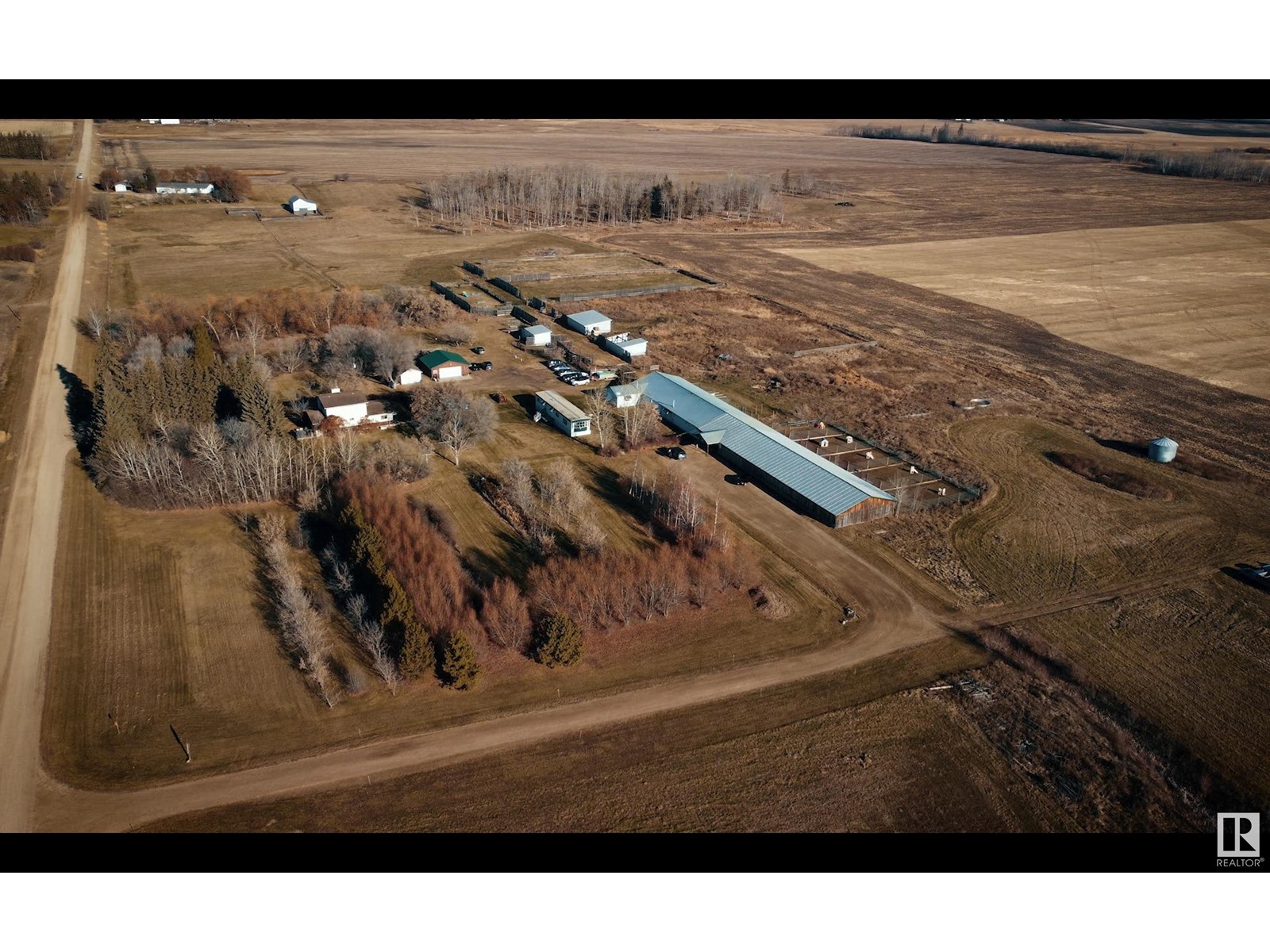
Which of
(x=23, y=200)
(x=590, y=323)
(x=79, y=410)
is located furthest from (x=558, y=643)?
(x=23, y=200)

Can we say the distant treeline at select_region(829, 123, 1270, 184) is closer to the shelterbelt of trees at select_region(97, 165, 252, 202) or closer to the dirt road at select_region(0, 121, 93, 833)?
the shelterbelt of trees at select_region(97, 165, 252, 202)

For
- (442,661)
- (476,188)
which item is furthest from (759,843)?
(476,188)

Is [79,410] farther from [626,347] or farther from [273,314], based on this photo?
[626,347]

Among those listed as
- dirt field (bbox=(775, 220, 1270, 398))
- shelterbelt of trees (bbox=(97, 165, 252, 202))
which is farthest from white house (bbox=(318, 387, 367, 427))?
shelterbelt of trees (bbox=(97, 165, 252, 202))

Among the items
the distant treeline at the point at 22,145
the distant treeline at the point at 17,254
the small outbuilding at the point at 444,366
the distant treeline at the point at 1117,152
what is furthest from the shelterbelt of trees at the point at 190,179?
the distant treeline at the point at 1117,152

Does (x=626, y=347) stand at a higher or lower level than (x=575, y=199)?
lower

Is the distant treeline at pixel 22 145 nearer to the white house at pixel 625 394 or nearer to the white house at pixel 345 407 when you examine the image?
the white house at pixel 345 407
